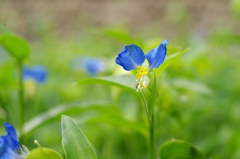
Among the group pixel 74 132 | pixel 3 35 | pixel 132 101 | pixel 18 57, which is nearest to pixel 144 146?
pixel 132 101

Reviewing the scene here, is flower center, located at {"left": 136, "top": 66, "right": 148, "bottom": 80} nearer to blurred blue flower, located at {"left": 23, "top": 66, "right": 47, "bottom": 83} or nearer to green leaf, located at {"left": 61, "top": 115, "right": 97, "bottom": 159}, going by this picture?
green leaf, located at {"left": 61, "top": 115, "right": 97, "bottom": 159}

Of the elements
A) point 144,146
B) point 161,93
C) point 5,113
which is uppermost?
point 161,93

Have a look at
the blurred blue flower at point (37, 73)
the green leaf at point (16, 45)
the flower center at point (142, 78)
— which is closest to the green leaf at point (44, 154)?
the flower center at point (142, 78)

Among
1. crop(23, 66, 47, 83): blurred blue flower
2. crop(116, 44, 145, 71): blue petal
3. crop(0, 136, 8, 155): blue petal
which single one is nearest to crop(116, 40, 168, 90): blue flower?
crop(116, 44, 145, 71): blue petal

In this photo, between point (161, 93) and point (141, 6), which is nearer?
point (161, 93)

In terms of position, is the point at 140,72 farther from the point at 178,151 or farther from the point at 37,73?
the point at 37,73

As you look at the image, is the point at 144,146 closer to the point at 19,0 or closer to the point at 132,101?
the point at 132,101

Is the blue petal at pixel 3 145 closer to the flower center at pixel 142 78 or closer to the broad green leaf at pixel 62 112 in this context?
the flower center at pixel 142 78
